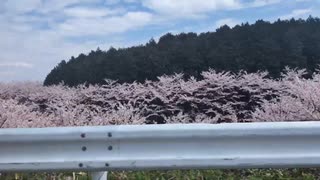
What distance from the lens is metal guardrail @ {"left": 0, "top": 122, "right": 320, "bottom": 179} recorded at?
11.1ft

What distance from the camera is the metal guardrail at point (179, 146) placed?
3.40 meters

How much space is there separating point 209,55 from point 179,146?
8.70 feet

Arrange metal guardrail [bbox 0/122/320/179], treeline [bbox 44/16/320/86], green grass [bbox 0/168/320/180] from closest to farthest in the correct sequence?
1. metal guardrail [bbox 0/122/320/179]
2. green grass [bbox 0/168/320/180]
3. treeline [bbox 44/16/320/86]

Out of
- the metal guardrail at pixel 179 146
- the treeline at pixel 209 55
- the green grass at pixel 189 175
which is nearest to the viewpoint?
the metal guardrail at pixel 179 146

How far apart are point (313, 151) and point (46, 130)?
160 centimetres

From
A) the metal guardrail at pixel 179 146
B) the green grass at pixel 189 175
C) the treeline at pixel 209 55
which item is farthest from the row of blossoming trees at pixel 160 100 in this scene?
the metal guardrail at pixel 179 146

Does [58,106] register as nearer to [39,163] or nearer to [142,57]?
[142,57]

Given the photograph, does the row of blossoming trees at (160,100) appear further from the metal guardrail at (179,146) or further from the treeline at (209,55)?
the metal guardrail at (179,146)

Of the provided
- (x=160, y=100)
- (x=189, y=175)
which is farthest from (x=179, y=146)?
(x=160, y=100)

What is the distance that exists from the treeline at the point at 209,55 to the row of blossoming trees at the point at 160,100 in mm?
98

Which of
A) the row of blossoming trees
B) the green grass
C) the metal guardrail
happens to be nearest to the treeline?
the row of blossoming trees

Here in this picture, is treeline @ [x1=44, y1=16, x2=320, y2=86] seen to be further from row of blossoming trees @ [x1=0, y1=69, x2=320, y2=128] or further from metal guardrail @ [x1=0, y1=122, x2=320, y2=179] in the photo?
metal guardrail @ [x1=0, y1=122, x2=320, y2=179]

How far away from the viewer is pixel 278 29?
19.1ft

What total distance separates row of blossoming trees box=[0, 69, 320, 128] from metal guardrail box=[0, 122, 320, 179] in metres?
2.45
